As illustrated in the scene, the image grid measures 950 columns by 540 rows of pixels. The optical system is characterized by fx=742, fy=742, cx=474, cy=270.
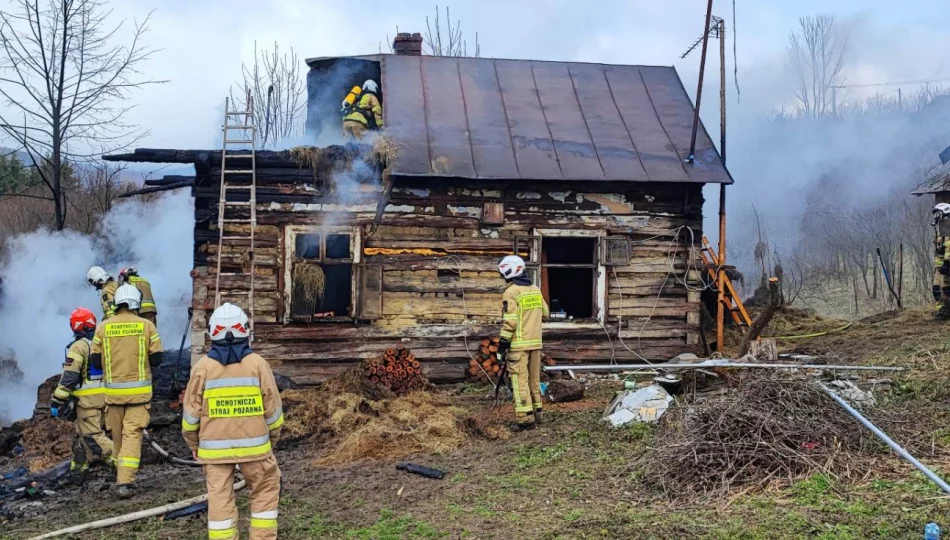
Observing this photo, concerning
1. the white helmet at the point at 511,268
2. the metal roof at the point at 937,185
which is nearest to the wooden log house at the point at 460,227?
the white helmet at the point at 511,268

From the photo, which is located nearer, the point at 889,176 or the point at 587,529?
the point at 587,529

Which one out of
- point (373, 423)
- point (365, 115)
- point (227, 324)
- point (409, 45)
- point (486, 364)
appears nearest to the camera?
point (227, 324)

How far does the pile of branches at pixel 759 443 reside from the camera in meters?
5.73

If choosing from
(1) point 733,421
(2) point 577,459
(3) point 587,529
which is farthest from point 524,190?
(3) point 587,529

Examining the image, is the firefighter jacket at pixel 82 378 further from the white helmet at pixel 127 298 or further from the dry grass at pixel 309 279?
the dry grass at pixel 309 279

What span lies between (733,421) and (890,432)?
1.50 meters

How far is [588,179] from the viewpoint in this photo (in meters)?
10.9

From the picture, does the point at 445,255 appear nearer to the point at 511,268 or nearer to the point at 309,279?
the point at 309,279

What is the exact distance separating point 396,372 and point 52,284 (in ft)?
31.8

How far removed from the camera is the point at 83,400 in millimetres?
7438

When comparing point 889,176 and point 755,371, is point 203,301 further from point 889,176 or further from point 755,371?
point 889,176

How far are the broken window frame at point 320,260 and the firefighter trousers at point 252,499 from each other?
5799 millimetres

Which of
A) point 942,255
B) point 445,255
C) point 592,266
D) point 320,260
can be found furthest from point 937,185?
point 320,260

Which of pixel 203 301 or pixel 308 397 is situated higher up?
pixel 203 301
